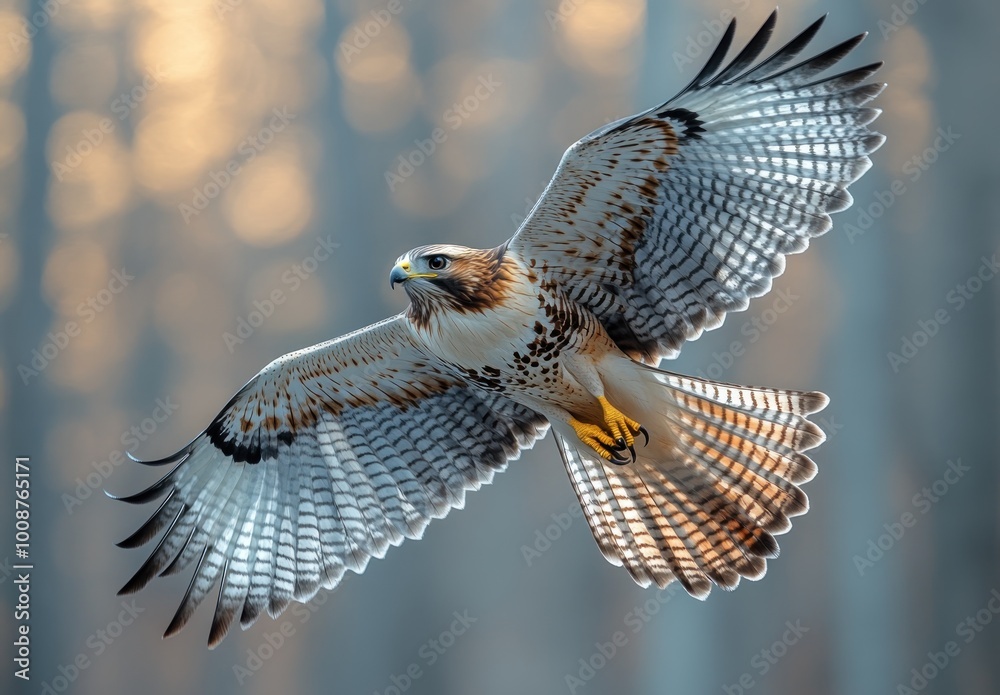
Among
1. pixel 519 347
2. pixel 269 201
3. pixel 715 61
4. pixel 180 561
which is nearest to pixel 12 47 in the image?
pixel 269 201

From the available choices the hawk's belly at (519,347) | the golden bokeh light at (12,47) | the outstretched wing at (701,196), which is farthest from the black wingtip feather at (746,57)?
the golden bokeh light at (12,47)

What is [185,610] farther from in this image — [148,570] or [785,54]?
[785,54]

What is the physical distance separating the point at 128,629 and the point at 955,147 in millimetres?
2342

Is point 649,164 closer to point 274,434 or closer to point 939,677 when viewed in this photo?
point 274,434

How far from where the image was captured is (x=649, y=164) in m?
1.29

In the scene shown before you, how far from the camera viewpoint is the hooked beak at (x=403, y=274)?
1.22 meters

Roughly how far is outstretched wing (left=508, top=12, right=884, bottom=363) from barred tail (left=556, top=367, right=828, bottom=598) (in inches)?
4.6

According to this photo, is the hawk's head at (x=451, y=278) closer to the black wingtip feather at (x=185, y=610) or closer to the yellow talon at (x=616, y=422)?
the yellow talon at (x=616, y=422)

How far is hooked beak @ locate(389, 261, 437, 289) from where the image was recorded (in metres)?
1.22


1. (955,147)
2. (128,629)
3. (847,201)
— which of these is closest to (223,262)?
(128,629)

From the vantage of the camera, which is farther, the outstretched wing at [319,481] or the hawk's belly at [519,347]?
the outstretched wing at [319,481]

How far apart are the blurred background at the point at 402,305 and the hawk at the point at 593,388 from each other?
0.85m

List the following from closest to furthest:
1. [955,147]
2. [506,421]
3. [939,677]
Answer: [506,421], [939,677], [955,147]

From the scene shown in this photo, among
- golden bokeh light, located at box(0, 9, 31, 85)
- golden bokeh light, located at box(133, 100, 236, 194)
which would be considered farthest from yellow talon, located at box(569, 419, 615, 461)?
golden bokeh light, located at box(0, 9, 31, 85)
